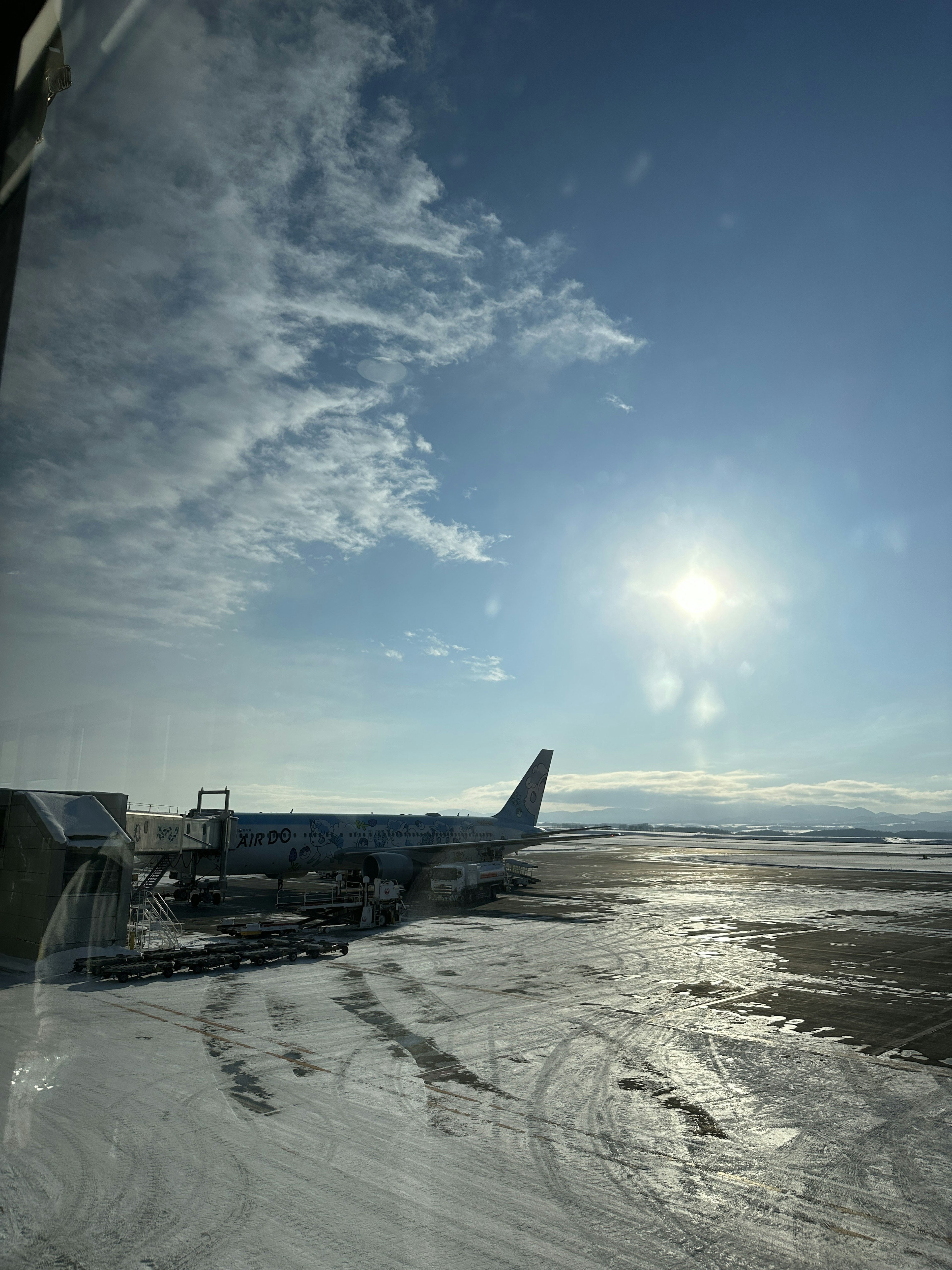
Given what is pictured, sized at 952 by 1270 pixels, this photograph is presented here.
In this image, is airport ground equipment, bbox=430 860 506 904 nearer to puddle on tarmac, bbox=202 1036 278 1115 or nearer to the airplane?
the airplane

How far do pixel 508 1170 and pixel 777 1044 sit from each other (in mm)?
8965

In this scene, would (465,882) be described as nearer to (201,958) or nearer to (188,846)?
(188,846)

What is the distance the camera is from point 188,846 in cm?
3822

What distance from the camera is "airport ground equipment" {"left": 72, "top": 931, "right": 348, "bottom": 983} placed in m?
21.8

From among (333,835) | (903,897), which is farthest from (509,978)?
(903,897)

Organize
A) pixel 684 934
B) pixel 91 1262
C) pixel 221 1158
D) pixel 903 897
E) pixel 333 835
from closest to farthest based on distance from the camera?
1. pixel 91 1262
2. pixel 221 1158
3. pixel 684 934
4. pixel 333 835
5. pixel 903 897

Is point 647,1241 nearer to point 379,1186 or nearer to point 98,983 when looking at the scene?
point 379,1186

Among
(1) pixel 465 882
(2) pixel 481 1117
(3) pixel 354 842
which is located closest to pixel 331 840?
(3) pixel 354 842

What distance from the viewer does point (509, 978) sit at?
73.8 ft

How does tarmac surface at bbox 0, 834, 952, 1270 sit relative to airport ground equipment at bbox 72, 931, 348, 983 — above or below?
above

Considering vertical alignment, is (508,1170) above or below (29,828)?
below

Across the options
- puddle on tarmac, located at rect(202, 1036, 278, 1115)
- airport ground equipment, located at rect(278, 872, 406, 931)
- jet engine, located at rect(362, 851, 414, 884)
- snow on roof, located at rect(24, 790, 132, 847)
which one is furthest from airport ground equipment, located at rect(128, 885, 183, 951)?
puddle on tarmac, located at rect(202, 1036, 278, 1115)

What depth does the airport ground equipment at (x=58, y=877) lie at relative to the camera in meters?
24.2

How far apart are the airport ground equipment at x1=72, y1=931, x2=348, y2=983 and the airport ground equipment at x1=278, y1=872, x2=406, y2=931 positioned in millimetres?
5465
